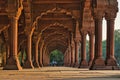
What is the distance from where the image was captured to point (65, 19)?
36344mm

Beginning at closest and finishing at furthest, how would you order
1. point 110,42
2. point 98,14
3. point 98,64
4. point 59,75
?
point 59,75, point 98,64, point 98,14, point 110,42

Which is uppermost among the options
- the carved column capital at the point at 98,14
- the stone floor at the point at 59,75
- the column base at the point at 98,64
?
the carved column capital at the point at 98,14

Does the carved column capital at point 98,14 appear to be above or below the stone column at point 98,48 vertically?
above

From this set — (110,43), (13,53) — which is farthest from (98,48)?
(13,53)

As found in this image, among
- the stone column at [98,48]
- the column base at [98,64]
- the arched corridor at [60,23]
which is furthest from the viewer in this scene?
the arched corridor at [60,23]

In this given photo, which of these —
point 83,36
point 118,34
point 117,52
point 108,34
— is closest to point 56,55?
point 118,34

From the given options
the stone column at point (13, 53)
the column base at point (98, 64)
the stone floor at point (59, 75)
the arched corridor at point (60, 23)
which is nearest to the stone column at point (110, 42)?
the arched corridor at point (60, 23)

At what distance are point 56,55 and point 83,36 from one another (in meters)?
97.5

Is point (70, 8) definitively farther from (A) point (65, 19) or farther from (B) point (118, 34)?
(B) point (118, 34)

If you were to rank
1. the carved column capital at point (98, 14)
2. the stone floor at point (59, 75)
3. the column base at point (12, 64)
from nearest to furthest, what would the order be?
the stone floor at point (59, 75), the column base at point (12, 64), the carved column capital at point (98, 14)

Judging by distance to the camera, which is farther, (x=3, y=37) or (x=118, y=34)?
(x=118, y=34)

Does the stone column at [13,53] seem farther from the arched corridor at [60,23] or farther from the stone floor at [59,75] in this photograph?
the stone floor at [59,75]

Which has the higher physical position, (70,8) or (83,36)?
(70,8)

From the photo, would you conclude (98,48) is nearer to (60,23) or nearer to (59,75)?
(59,75)
